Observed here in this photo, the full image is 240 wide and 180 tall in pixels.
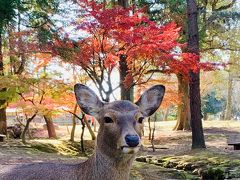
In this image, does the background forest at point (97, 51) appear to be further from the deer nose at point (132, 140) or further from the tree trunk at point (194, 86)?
the deer nose at point (132, 140)

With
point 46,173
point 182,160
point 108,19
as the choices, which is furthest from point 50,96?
point 46,173

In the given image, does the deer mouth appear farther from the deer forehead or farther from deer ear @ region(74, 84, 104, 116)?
deer ear @ region(74, 84, 104, 116)

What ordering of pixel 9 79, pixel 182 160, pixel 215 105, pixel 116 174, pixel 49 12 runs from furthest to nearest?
pixel 215 105 → pixel 49 12 → pixel 9 79 → pixel 182 160 → pixel 116 174

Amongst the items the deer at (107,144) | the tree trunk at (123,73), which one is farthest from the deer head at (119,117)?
the tree trunk at (123,73)

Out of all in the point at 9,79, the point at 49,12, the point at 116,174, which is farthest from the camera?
the point at 49,12

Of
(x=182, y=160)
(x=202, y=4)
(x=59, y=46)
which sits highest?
(x=202, y=4)

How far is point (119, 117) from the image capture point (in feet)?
10.7

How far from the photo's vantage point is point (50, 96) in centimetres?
1644

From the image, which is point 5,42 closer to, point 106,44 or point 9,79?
point 9,79

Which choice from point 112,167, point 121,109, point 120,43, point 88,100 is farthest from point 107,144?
point 120,43

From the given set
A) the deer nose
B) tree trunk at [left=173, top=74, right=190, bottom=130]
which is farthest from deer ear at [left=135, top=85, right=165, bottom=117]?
tree trunk at [left=173, top=74, right=190, bottom=130]

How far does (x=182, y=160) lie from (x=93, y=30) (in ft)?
16.1

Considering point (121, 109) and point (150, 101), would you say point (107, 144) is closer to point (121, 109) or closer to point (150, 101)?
point (121, 109)

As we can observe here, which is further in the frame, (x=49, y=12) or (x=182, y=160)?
(x=49, y=12)
